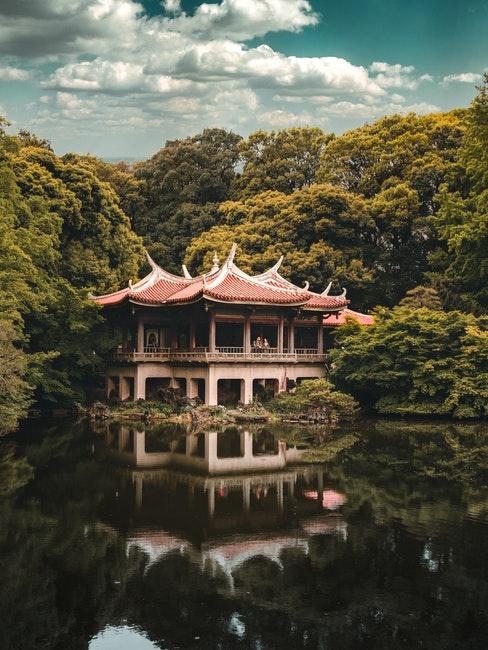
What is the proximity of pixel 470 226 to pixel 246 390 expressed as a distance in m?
11.4

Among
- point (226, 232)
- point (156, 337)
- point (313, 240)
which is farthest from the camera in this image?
point (226, 232)

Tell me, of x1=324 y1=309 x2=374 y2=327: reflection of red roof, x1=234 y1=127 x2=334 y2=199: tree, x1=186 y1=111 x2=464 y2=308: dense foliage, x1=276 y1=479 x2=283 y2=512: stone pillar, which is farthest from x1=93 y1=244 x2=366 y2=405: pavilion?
x1=234 y1=127 x2=334 y2=199: tree

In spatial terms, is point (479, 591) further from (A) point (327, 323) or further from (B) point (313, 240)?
(B) point (313, 240)

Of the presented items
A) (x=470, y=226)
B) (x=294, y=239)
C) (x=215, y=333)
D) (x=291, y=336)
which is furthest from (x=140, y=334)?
(x=470, y=226)

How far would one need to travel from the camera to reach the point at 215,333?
103 ft

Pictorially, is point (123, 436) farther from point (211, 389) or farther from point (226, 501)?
point (226, 501)

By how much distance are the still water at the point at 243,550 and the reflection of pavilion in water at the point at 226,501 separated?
4cm

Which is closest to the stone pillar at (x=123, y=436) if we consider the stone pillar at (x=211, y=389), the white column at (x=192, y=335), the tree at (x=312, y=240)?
the stone pillar at (x=211, y=389)

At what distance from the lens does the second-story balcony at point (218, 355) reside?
93.7ft

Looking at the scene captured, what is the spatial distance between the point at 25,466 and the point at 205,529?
21.8ft

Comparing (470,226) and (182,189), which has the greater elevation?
(182,189)

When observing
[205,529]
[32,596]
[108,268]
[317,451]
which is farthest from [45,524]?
[108,268]

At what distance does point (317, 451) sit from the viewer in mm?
19203

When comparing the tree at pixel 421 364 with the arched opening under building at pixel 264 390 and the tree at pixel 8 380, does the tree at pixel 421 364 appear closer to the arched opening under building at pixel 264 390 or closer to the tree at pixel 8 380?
the arched opening under building at pixel 264 390
